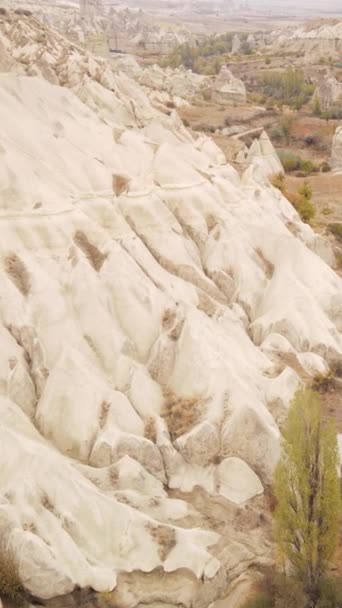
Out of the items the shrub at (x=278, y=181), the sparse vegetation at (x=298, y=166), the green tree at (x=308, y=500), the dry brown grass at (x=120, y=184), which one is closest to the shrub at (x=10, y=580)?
the green tree at (x=308, y=500)

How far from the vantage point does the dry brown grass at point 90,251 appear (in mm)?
19859

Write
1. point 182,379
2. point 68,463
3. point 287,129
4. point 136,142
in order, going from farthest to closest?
point 287,129, point 136,142, point 182,379, point 68,463

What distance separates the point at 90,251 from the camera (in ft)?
66.3

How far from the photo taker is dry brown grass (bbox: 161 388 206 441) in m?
16.3

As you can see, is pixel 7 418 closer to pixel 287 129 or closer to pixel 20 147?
pixel 20 147

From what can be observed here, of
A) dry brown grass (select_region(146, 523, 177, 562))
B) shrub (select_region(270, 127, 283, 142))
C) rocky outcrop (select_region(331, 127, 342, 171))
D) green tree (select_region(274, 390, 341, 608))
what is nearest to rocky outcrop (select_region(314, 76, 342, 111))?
shrub (select_region(270, 127, 283, 142))

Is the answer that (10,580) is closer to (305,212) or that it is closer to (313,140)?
(305,212)

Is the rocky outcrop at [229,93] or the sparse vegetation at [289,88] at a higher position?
the rocky outcrop at [229,93]

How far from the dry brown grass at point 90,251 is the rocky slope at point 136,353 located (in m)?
0.07

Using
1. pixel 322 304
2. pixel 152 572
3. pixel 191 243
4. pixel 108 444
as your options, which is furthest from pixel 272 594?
pixel 191 243

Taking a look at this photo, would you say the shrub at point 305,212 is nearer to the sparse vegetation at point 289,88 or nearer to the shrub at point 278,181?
the shrub at point 278,181

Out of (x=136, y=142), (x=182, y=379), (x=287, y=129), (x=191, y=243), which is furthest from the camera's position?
(x=287, y=129)

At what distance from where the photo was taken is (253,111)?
84062 mm

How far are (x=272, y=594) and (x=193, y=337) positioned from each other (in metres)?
6.85
